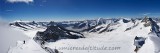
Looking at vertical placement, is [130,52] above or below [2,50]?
below

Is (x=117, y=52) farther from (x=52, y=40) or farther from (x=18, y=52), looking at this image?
(x=18, y=52)

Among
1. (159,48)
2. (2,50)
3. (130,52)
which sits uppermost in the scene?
(2,50)

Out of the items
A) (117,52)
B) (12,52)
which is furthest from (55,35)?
(12,52)

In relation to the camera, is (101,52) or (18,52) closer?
(18,52)

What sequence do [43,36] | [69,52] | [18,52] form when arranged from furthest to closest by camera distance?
[43,36] < [69,52] < [18,52]

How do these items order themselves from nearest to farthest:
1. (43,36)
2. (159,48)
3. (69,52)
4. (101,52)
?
(159,48) < (69,52) < (101,52) < (43,36)

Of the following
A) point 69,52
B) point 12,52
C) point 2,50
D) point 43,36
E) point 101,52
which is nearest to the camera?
point 2,50

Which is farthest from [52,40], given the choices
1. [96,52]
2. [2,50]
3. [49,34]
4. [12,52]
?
[2,50]

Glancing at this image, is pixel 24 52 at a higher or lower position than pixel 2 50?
lower

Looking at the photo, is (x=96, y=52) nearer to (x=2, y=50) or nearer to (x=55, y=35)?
(x=55, y=35)
